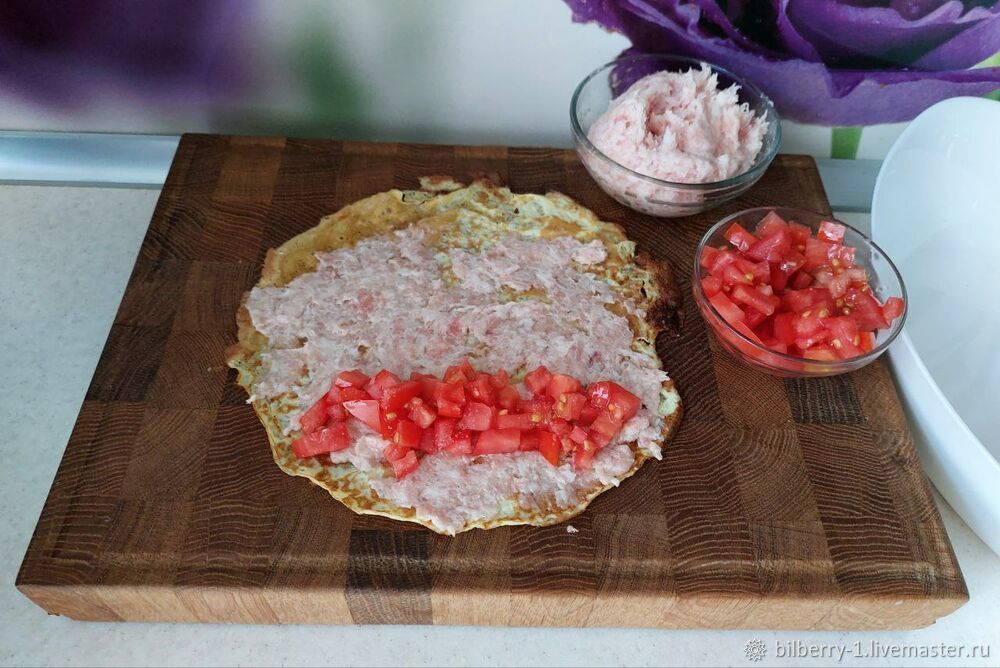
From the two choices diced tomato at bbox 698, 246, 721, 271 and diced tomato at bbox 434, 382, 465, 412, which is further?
diced tomato at bbox 698, 246, 721, 271

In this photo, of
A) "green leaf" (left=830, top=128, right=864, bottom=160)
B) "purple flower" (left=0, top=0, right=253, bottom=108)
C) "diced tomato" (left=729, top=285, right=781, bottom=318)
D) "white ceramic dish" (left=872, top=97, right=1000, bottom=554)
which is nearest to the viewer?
"diced tomato" (left=729, top=285, right=781, bottom=318)

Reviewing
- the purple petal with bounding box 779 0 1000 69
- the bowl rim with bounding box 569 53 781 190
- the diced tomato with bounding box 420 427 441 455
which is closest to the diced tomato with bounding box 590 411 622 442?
the diced tomato with bounding box 420 427 441 455

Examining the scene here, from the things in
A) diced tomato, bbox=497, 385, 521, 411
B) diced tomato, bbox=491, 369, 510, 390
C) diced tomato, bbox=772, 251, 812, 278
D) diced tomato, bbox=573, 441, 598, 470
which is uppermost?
diced tomato, bbox=772, 251, 812, 278

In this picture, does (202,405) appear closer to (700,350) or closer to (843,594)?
(700,350)

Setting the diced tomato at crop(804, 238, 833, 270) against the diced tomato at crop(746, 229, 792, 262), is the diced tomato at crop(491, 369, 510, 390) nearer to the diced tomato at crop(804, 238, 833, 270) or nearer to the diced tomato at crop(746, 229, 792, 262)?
the diced tomato at crop(746, 229, 792, 262)

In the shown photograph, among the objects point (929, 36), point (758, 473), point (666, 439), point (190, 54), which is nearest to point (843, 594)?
point (758, 473)

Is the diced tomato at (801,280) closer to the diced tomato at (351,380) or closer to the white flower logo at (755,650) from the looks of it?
the white flower logo at (755,650)
